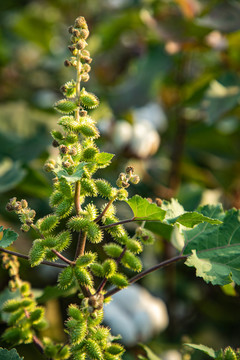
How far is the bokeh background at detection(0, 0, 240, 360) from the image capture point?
1.19 m

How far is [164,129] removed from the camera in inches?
63.4

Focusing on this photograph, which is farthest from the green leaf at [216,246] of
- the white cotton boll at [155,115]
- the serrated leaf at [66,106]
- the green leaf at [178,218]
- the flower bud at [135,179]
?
the white cotton boll at [155,115]

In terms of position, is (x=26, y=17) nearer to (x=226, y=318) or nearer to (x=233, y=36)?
(x=233, y=36)

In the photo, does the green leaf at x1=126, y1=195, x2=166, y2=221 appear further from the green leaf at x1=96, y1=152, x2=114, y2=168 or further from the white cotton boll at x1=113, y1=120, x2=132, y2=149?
the white cotton boll at x1=113, y1=120, x2=132, y2=149

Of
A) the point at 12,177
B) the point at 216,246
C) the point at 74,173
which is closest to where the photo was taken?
the point at 74,173

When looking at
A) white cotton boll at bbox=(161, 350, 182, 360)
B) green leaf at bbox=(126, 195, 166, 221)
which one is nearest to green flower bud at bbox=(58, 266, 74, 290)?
Answer: green leaf at bbox=(126, 195, 166, 221)

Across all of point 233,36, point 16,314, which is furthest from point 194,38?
point 16,314

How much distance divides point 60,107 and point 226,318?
3.26 ft

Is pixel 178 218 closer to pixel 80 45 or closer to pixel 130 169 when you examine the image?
pixel 130 169

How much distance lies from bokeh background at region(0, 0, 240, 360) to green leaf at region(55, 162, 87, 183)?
0.53 metres

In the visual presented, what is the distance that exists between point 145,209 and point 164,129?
1.10 meters

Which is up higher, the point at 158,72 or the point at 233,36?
the point at 233,36

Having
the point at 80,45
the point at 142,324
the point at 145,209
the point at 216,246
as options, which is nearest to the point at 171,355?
the point at 142,324

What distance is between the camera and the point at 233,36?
1240 millimetres
